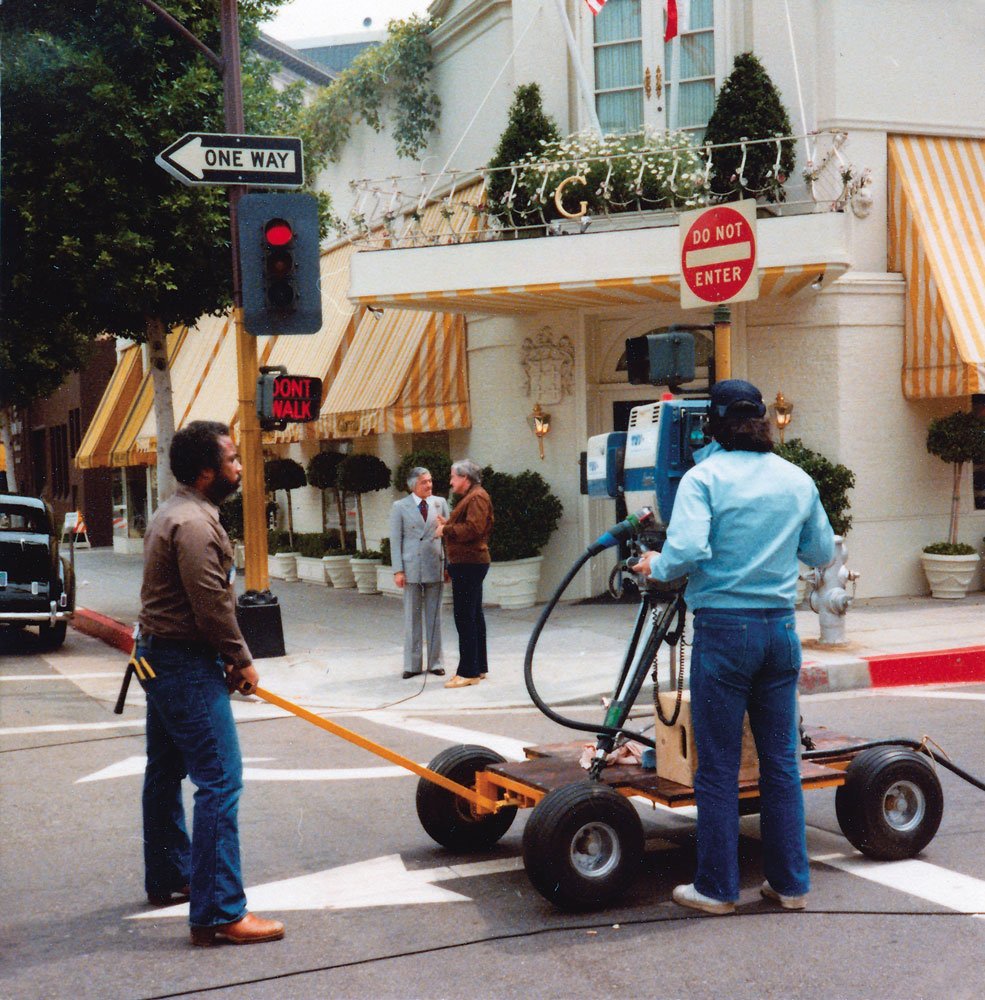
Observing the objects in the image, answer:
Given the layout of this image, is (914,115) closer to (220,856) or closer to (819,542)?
(819,542)

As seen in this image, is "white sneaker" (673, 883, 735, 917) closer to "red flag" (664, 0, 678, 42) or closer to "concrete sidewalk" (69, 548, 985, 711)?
"concrete sidewalk" (69, 548, 985, 711)

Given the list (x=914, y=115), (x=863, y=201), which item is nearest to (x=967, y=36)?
(x=914, y=115)

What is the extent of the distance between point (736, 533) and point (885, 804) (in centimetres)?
149

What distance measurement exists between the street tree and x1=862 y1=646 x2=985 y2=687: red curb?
29.1 ft

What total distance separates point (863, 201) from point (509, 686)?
727 cm

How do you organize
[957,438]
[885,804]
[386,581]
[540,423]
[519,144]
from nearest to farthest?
[885,804], [957,438], [519,144], [540,423], [386,581]

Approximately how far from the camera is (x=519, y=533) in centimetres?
1472

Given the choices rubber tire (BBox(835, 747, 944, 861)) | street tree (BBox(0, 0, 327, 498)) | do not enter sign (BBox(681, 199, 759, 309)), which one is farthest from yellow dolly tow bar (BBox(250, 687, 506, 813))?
street tree (BBox(0, 0, 327, 498))

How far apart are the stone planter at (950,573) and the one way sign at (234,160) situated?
8050 millimetres

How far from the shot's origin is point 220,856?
4.43 meters

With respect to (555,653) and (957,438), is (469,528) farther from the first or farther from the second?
(957,438)

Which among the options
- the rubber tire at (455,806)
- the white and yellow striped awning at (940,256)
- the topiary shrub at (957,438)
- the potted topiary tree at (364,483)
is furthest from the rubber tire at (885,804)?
the potted topiary tree at (364,483)

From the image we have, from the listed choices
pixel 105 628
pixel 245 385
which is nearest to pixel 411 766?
pixel 245 385

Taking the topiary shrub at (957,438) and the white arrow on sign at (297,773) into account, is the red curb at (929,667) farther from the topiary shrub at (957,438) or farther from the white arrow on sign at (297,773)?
the white arrow on sign at (297,773)
